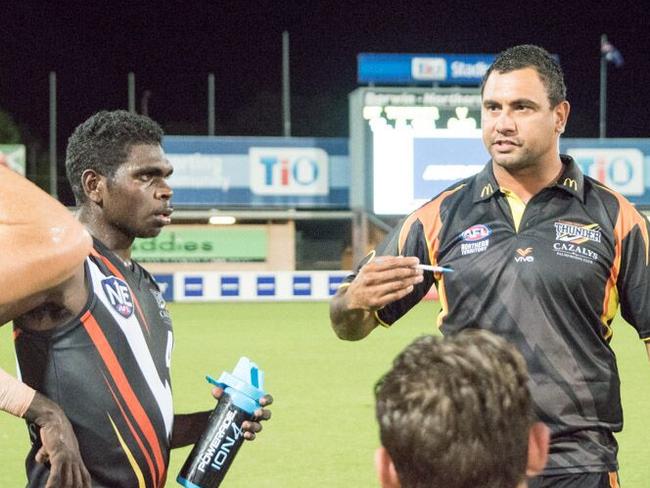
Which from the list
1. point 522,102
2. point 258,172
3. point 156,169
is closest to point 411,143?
point 258,172

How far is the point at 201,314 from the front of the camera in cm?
2070

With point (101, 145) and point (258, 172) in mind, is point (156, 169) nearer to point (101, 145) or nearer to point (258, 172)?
point (101, 145)

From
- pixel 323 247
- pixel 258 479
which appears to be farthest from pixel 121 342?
pixel 323 247

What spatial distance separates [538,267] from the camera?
3246 mm

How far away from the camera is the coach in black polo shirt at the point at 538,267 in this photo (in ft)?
10.4

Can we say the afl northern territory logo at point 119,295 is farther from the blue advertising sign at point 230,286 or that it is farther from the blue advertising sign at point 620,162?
the blue advertising sign at point 620,162

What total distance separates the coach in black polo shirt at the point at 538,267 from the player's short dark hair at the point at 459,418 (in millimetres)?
1386

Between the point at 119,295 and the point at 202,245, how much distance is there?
967 inches

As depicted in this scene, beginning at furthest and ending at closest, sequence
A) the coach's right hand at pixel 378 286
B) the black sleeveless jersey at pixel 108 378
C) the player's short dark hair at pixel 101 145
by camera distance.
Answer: the player's short dark hair at pixel 101 145 < the coach's right hand at pixel 378 286 < the black sleeveless jersey at pixel 108 378

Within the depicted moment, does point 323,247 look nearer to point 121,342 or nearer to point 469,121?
point 469,121

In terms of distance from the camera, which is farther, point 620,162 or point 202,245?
point 620,162

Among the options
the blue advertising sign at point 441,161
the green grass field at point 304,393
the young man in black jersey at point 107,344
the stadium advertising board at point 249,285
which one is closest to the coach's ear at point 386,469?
the young man in black jersey at point 107,344

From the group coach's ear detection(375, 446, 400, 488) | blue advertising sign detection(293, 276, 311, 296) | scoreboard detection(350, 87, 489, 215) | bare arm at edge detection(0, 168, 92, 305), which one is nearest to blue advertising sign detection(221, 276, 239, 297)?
blue advertising sign detection(293, 276, 311, 296)

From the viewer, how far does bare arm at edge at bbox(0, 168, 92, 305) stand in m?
1.79
